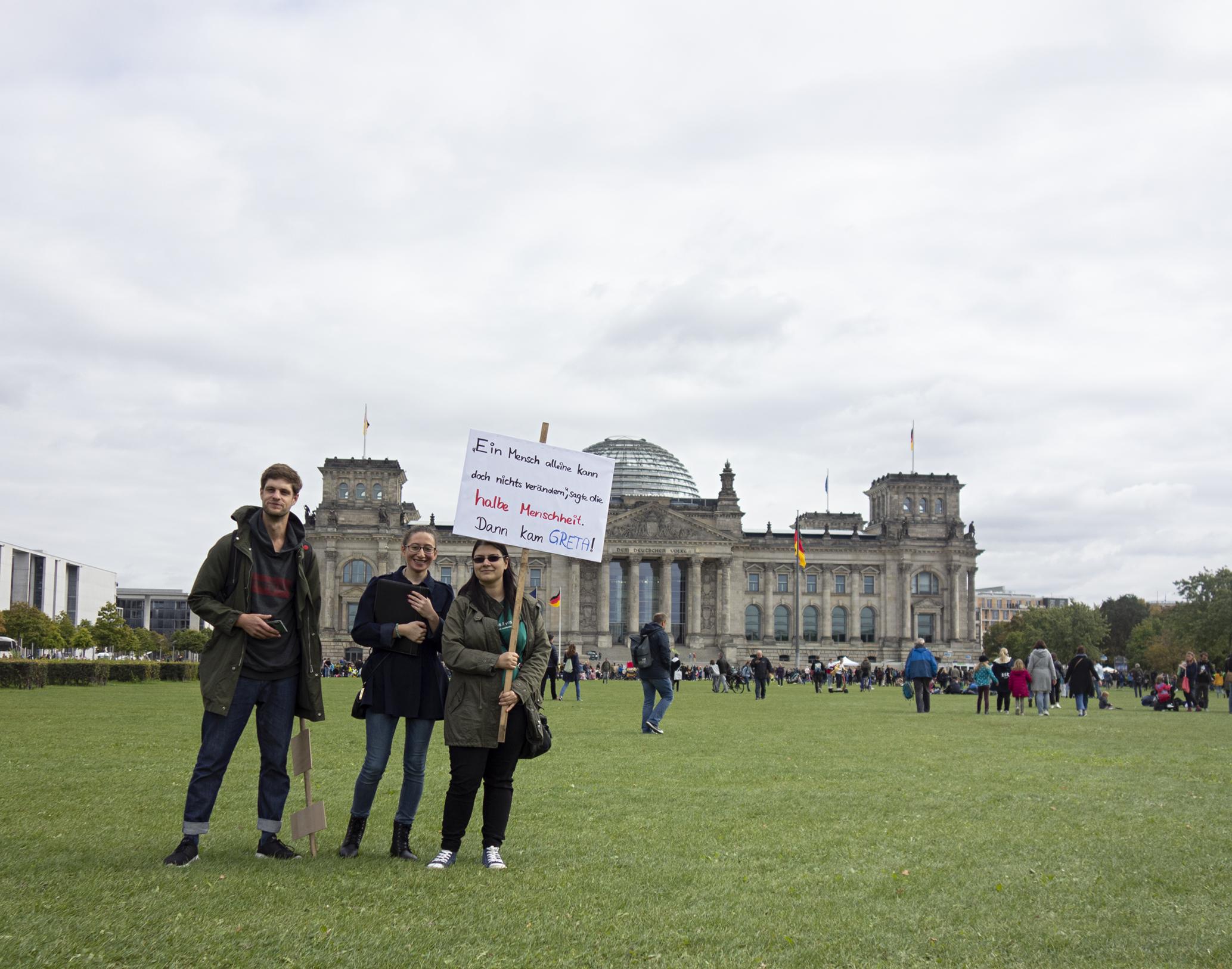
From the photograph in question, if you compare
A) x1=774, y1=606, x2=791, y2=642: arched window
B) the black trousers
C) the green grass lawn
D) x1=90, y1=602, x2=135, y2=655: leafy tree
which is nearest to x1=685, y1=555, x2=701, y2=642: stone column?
x1=774, y1=606, x2=791, y2=642: arched window

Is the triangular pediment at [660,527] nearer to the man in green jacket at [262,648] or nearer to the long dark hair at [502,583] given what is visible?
the long dark hair at [502,583]

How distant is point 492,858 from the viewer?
749 centimetres

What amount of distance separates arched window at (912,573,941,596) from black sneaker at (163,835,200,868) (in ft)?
342

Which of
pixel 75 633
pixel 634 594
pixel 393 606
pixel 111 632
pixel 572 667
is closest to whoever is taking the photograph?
pixel 393 606

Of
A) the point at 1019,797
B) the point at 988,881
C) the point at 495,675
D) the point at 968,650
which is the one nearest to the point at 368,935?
the point at 495,675

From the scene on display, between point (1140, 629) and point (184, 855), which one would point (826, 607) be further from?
point (184, 855)

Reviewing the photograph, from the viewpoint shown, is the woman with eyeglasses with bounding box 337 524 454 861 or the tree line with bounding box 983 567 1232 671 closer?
the woman with eyeglasses with bounding box 337 524 454 861

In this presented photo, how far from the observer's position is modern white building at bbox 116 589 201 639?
180 meters

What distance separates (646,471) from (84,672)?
82.1m

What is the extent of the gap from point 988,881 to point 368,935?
4009 millimetres

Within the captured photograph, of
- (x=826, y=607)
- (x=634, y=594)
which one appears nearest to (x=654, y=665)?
(x=634, y=594)

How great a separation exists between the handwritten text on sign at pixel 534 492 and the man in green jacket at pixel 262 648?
134cm

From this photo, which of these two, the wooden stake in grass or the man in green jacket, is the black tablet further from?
the wooden stake in grass

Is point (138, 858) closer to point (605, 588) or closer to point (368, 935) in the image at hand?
point (368, 935)
